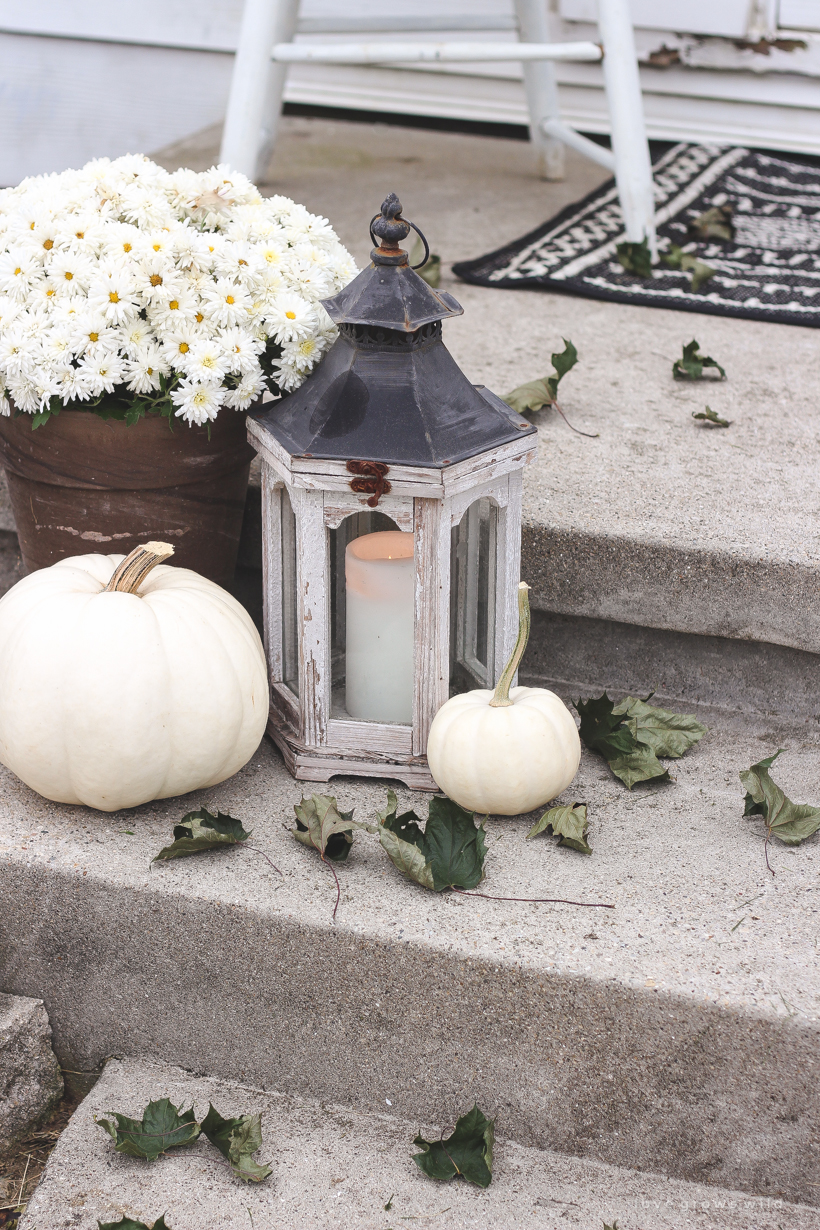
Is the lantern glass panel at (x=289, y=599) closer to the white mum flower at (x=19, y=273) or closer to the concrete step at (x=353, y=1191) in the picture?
the white mum flower at (x=19, y=273)

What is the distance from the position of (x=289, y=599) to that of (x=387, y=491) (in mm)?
247

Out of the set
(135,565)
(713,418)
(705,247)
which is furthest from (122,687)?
(705,247)

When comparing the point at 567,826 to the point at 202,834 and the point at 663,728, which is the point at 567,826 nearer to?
the point at 663,728

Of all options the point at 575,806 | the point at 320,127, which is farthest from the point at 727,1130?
the point at 320,127

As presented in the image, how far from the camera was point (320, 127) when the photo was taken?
12.0 ft

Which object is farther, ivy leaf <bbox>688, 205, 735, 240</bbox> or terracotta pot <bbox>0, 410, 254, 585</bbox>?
ivy leaf <bbox>688, 205, 735, 240</bbox>

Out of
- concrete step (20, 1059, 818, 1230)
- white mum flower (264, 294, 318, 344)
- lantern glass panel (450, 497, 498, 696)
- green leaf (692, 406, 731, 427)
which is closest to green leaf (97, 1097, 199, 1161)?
concrete step (20, 1059, 818, 1230)

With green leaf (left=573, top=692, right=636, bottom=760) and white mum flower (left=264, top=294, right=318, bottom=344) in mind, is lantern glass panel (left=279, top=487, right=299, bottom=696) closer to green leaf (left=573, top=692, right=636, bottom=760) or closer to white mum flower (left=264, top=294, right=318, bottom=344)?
white mum flower (left=264, top=294, right=318, bottom=344)

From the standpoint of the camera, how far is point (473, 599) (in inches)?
53.4

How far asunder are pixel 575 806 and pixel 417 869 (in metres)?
0.21

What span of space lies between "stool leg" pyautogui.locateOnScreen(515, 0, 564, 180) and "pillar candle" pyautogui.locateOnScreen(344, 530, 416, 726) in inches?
72.8

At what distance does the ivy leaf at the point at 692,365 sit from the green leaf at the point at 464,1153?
1267 mm

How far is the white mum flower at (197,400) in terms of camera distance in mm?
1219

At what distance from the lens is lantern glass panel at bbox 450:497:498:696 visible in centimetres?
131
